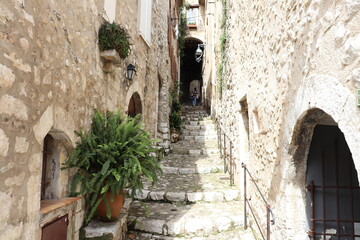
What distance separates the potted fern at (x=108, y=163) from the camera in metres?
2.79

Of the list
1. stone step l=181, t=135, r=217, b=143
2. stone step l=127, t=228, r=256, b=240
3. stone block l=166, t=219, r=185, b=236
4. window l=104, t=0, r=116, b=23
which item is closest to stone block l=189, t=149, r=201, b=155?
stone step l=181, t=135, r=217, b=143

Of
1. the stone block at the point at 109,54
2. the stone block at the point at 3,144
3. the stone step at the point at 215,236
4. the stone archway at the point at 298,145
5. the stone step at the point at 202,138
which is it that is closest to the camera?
the stone block at the point at 3,144

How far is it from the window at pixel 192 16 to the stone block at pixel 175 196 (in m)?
15.5

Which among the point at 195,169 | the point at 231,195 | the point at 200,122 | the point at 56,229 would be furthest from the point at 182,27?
the point at 56,229

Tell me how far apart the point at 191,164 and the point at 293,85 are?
4704 mm


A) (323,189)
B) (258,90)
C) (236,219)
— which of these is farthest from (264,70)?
(236,219)

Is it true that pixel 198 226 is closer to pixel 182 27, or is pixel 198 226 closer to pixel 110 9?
pixel 110 9

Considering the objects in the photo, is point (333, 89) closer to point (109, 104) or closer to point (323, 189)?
point (323, 189)

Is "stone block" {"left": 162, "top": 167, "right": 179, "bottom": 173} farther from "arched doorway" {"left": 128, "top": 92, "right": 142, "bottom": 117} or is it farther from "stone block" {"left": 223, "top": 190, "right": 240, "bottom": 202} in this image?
"stone block" {"left": 223, "top": 190, "right": 240, "bottom": 202}

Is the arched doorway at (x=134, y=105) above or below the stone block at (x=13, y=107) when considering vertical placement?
above

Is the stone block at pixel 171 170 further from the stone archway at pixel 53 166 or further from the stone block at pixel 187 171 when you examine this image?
the stone archway at pixel 53 166

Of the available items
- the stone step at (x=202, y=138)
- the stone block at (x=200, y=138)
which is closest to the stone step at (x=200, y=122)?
the stone step at (x=202, y=138)

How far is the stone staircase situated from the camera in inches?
145

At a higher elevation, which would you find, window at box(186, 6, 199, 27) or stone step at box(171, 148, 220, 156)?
window at box(186, 6, 199, 27)
